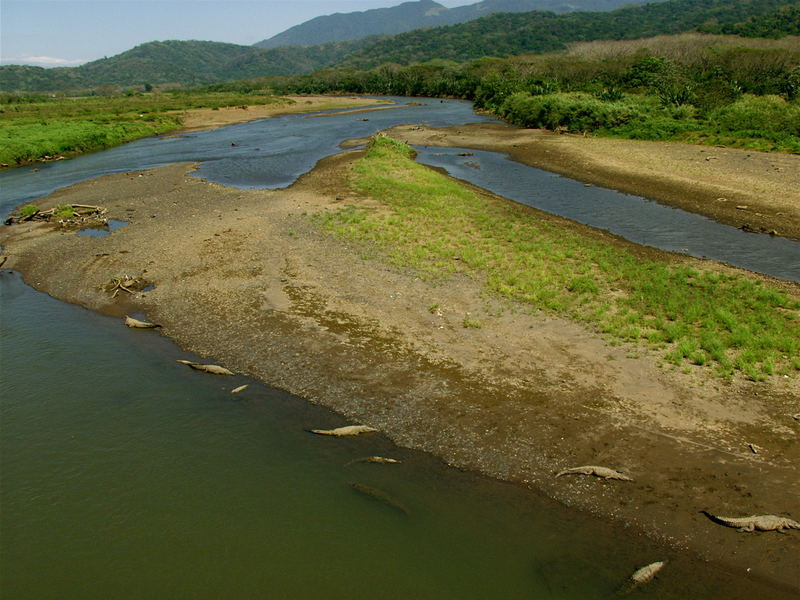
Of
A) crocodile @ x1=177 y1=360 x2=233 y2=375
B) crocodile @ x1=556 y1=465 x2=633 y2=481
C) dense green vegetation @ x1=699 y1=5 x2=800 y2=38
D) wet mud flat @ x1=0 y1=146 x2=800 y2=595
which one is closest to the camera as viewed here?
wet mud flat @ x1=0 y1=146 x2=800 y2=595

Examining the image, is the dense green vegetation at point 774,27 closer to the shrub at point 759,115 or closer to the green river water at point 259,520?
the shrub at point 759,115

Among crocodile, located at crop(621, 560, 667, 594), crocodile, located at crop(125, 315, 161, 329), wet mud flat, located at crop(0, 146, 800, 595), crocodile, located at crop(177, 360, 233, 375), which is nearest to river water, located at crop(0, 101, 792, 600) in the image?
crocodile, located at crop(621, 560, 667, 594)

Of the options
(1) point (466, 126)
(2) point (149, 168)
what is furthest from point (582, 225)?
(1) point (466, 126)

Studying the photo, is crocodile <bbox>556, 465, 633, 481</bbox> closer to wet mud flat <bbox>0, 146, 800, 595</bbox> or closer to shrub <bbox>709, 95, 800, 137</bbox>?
wet mud flat <bbox>0, 146, 800, 595</bbox>

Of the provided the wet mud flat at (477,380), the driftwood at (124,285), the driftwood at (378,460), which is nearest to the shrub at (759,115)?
the wet mud flat at (477,380)

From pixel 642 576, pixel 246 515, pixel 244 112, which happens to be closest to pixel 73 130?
pixel 244 112

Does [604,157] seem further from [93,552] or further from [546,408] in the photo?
[93,552]

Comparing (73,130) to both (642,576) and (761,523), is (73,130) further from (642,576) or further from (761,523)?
(761,523)
